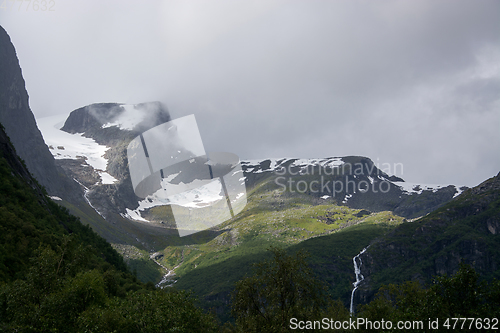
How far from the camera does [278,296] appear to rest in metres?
35.5

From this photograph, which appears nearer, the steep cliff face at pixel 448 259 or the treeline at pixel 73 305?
the treeline at pixel 73 305

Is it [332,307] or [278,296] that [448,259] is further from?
[278,296]

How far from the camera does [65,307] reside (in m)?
28.4

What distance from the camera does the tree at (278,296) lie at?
33384 millimetres

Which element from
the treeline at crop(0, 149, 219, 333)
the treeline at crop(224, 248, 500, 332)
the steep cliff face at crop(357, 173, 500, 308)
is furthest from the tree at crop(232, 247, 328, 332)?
the steep cliff face at crop(357, 173, 500, 308)

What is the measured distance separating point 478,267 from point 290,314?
196 metres

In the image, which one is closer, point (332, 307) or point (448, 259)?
point (332, 307)

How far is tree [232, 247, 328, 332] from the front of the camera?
3338cm

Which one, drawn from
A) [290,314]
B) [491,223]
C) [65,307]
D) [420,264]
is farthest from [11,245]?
[491,223]

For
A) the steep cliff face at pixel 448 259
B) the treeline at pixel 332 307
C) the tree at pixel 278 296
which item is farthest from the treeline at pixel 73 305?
the steep cliff face at pixel 448 259

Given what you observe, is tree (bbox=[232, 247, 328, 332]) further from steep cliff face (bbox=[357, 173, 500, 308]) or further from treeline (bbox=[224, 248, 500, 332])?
steep cliff face (bbox=[357, 173, 500, 308])

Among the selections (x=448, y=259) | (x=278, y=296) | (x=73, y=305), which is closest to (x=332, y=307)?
(x=278, y=296)

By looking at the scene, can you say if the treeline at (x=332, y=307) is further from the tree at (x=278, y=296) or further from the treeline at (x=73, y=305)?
the treeline at (x=73, y=305)

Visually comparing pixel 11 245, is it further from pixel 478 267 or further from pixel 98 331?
pixel 478 267
